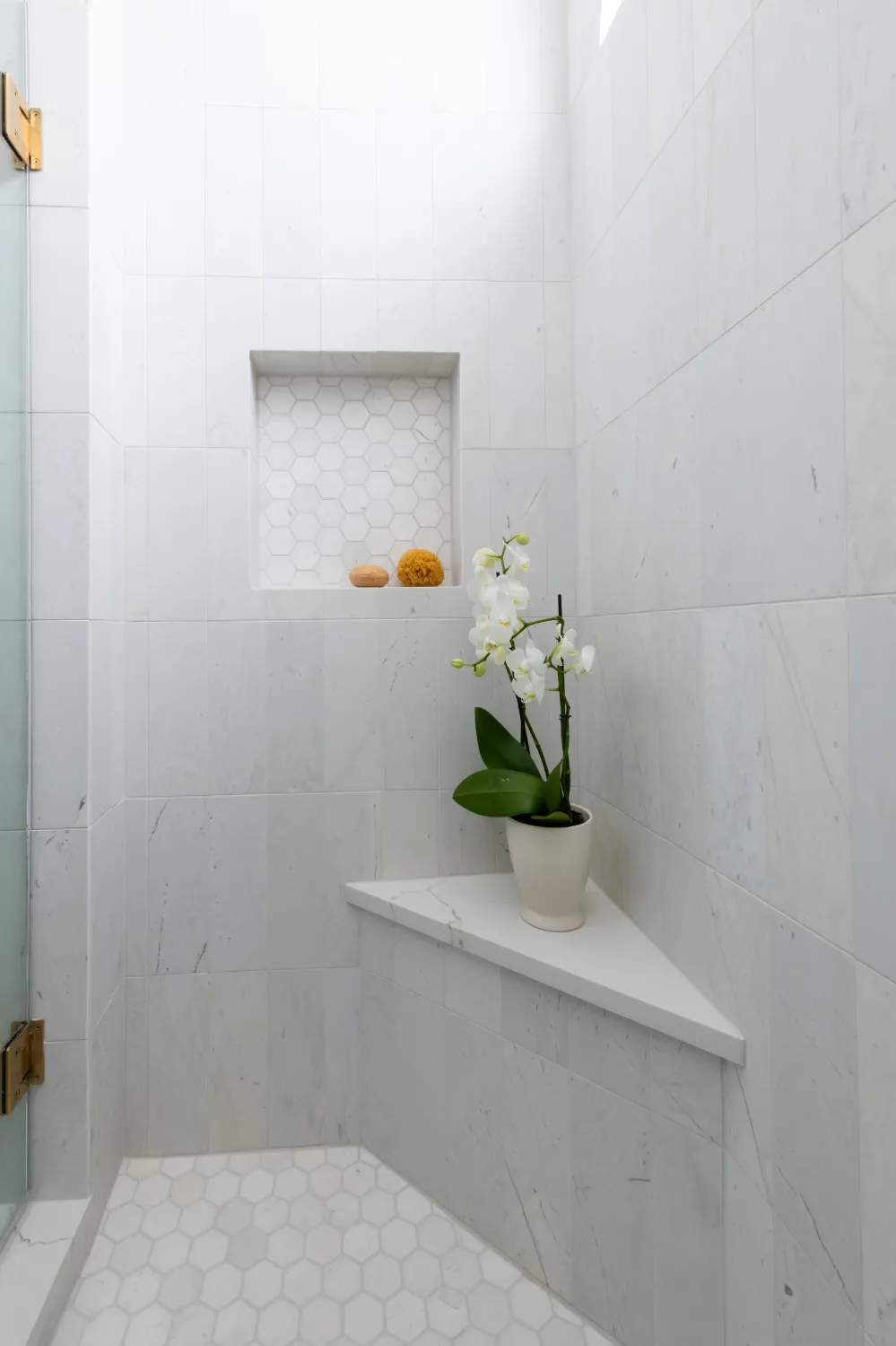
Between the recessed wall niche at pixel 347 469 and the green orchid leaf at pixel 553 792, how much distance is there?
530 mm

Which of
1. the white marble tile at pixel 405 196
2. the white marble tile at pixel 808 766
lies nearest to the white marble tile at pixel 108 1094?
the white marble tile at pixel 808 766

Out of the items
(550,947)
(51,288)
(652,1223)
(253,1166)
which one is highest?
(51,288)

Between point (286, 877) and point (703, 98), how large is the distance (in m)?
1.38

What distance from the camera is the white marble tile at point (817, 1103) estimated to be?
2.01ft

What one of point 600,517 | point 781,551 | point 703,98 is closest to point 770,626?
point 781,551

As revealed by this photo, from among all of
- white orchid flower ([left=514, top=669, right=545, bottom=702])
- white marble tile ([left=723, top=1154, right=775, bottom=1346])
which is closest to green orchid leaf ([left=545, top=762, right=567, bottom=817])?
white orchid flower ([left=514, top=669, right=545, bottom=702])

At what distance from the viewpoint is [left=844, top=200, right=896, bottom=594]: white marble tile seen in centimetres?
56

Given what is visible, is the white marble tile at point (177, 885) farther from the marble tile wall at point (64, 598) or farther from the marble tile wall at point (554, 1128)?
the marble tile wall at point (554, 1128)

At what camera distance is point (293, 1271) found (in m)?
1.02

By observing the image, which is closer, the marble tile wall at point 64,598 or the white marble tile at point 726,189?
the white marble tile at point 726,189

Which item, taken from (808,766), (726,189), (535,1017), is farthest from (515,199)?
(535,1017)

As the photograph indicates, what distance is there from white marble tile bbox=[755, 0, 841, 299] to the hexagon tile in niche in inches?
31.1

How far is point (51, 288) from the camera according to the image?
1.08 metres

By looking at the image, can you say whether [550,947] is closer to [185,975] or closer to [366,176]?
[185,975]
